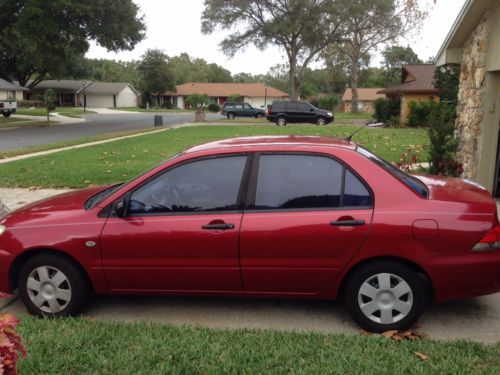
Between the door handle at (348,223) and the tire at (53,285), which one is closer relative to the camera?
the door handle at (348,223)

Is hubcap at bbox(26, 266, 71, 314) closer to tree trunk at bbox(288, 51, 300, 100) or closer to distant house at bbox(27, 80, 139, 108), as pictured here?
tree trunk at bbox(288, 51, 300, 100)

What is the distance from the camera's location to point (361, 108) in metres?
82.1

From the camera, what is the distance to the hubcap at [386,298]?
3791 mm

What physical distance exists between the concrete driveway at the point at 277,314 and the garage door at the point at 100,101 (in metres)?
84.5

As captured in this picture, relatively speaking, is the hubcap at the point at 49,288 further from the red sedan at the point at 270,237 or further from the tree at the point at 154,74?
the tree at the point at 154,74

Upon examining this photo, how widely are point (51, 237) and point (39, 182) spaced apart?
721 cm

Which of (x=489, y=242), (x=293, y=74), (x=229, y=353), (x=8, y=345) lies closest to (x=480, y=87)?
(x=489, y=242)

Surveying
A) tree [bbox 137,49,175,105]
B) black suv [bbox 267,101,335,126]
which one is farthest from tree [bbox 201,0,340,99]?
tree [bbox 137,49,175,105]

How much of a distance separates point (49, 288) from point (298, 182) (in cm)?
232

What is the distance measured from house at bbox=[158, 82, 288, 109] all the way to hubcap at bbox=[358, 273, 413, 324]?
79.8 metres

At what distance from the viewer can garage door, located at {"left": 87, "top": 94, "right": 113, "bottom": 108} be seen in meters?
84.4

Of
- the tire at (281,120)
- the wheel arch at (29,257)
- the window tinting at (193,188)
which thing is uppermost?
the window tinting at (193,188)

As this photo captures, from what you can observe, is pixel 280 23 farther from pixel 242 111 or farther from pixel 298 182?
pixel 298 182

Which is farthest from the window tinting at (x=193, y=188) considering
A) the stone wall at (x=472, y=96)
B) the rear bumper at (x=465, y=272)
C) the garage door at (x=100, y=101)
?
the garage door at (x=100, y=101)
